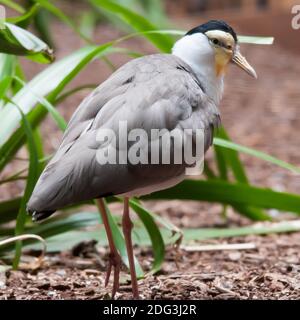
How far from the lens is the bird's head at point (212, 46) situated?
2.01m

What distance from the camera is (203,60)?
201 centimetres

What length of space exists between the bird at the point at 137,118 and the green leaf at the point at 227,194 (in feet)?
1.83

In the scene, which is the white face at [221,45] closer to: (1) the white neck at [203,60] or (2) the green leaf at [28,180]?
(1) the white neck at [203,60]

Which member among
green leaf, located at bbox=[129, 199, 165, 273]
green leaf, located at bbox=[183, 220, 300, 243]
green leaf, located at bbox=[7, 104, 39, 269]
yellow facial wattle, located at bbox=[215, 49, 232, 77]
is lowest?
green leaf, located at bbox=[183, 220, 300, 243]

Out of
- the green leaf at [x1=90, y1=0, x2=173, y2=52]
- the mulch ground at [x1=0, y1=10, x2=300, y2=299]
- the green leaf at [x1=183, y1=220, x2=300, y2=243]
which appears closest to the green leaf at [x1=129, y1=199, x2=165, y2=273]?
the mulch ground at [x1=0, y1=10, x2=300, y2=299]

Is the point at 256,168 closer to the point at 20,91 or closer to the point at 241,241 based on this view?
the point at 241,241

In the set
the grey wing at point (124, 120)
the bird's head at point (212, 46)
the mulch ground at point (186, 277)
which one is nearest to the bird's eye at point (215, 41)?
the bird's head at point (212, 46)

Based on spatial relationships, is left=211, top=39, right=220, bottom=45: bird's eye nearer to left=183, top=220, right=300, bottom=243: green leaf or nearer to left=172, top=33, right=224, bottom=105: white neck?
left=172, top=33, right=224, bottom=105: white neck

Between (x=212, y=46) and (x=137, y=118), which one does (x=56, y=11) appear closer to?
(x=212, y=46)

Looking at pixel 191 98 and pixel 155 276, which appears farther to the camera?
pixel 155 276

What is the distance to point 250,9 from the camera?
6148 millimetres

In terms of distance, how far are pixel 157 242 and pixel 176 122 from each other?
59 cm

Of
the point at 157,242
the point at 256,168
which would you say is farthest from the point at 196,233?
the point at 256,168

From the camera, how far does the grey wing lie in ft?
5.38
